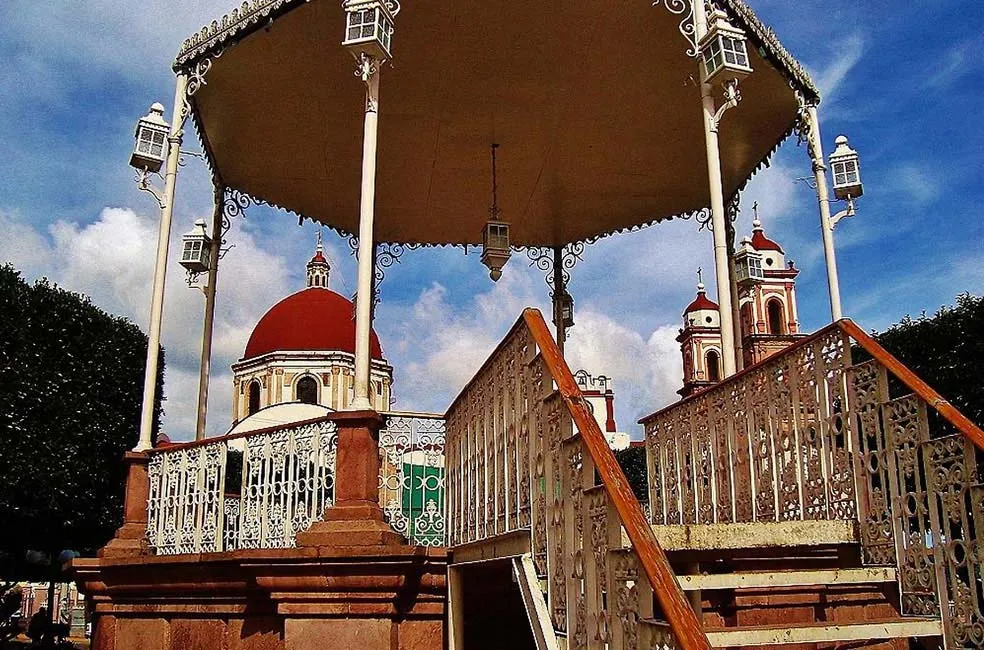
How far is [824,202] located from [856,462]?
438 cm

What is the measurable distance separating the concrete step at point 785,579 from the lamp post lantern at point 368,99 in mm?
2897

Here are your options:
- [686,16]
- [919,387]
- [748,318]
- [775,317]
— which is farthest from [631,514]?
[775,317]

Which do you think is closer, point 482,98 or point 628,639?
point 628,639

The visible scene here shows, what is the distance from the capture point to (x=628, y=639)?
2.89m

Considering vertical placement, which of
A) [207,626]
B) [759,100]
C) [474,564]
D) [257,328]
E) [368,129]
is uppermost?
[257,328]

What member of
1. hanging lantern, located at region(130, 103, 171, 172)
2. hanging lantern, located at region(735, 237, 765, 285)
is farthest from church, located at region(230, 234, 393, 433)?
hanging lantern, located at region(130, 103, 171, 172)

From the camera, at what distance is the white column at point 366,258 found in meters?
6.02

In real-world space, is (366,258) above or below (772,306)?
below

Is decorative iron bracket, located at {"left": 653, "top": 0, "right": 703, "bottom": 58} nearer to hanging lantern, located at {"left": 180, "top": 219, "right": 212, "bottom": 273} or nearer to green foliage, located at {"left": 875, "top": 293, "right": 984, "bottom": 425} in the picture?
hanging lantern, located at {"left": 180, "top": 219, "right": 212, "bottom": 273}

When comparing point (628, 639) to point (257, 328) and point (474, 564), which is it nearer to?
point (474, 564)

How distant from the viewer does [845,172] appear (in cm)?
860

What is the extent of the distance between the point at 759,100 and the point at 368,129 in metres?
4.26

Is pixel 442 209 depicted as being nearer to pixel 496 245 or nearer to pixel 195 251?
pixel 496 245

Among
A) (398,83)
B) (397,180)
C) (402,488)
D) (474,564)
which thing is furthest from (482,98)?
(474,564)
